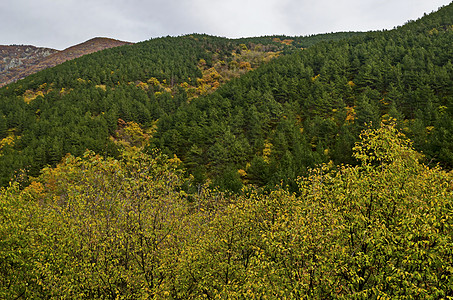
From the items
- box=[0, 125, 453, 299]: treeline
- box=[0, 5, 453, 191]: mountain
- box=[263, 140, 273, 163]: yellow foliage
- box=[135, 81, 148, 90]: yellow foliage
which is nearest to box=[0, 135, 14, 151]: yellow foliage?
box=[0, 5, 453, 191]: mountain

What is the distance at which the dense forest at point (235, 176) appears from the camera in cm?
998

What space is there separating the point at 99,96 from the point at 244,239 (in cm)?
10997

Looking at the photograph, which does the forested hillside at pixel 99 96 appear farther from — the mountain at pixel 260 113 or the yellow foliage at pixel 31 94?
the mountain at pixel 260 113

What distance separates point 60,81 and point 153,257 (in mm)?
143309

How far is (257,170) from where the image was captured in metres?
54.1

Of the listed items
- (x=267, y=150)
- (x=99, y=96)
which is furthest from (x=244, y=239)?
(x=99, y=96)

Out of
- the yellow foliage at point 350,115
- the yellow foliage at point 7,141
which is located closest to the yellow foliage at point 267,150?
the yellow foliage at point 350,115

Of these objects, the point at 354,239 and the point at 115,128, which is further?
the point at 115,128

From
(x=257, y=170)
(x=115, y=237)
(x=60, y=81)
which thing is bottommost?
(x=257, y=170)

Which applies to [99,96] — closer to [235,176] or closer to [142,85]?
[142,85]

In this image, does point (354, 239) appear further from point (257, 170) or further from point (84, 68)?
Result: point (84, 68)

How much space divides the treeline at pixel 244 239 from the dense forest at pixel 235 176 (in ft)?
0.38

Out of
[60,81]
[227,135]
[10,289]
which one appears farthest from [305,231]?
[60,81]

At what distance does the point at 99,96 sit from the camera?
107000 millimetres
